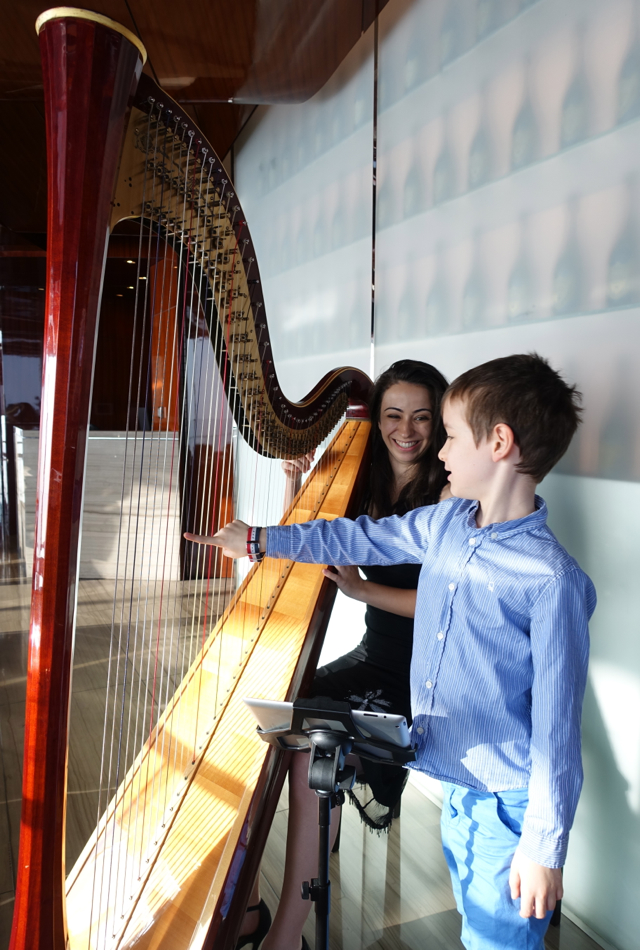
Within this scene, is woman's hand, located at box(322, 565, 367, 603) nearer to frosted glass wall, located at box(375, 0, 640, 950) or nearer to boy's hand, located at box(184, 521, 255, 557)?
boy's hand, located at box(184, 521, 255, 557)

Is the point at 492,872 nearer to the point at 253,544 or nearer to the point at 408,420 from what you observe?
the point at 253,544

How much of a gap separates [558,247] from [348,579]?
1.01m

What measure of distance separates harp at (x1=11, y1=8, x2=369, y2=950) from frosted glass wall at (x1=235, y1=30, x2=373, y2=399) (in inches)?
40.6

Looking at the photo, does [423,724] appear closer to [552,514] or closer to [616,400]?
[552,514]

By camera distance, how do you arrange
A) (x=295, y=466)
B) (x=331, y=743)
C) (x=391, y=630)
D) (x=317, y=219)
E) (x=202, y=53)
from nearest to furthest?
(x=331, y=743)
(x=391, y=630)
(x=295, y=466)
(x=202, y=53)
(x=317, y=219)

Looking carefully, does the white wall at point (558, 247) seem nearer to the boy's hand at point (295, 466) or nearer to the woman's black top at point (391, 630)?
the woman's black top at point (391, 630)

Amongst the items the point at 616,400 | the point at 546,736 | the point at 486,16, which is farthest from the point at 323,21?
the point at 546,736

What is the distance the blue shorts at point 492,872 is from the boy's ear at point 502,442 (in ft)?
1.94

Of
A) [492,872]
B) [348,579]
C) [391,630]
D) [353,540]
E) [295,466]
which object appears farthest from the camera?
[295,466]

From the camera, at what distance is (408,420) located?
1.83 meters

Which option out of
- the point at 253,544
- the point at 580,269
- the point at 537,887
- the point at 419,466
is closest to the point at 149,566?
the point at 253,544

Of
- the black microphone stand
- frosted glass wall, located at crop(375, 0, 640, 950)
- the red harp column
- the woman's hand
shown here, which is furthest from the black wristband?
frosted glass wall, located at crop(375, 0, 640, 950)

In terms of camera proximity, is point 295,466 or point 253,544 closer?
point 253,544

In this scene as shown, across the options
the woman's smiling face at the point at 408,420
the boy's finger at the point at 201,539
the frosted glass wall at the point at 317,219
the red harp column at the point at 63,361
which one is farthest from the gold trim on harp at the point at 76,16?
the frosted glass wall at the point at 317,219
